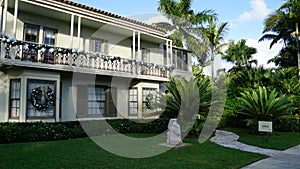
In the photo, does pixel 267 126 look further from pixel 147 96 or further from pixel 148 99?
pixel 147 96

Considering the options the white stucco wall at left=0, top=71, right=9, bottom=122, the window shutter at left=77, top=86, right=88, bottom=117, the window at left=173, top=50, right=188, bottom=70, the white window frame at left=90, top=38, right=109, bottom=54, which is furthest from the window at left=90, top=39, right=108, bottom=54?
the window at left=173, top=50, right=188, bottom=70

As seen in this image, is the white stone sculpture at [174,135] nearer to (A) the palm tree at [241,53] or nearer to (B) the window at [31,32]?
(B) the window at [31,32]

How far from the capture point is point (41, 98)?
1127cm

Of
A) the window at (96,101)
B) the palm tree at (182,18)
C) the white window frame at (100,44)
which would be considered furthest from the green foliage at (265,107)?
the palm tree at (182,18)

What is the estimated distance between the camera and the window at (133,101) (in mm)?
15375

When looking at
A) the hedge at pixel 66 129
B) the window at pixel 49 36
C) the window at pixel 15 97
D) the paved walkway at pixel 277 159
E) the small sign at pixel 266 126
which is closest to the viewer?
the paved walkway at pixel 277 159

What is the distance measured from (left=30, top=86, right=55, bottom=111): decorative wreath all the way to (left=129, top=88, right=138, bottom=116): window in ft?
16.9

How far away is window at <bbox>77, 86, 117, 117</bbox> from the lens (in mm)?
13305

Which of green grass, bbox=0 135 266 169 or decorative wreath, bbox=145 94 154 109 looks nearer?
green grass, bbox=0 135 266 169

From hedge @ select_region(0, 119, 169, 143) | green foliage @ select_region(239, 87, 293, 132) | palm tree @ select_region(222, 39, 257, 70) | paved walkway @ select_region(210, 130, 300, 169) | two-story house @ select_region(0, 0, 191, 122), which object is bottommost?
paved walkway @ select_region(210, 130, 300, 169)

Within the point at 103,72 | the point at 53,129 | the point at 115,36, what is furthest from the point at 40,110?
Result: the point at 115,36

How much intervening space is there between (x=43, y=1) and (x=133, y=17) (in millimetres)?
5898

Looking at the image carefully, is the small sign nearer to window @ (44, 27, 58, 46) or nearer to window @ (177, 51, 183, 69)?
window @ (177, 51, 183, 69)

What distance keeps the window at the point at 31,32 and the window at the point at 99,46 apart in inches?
121
